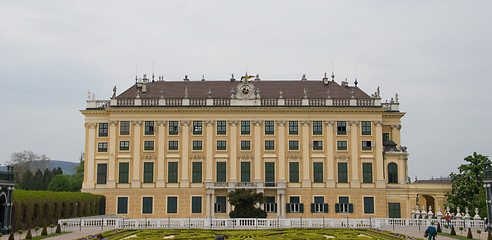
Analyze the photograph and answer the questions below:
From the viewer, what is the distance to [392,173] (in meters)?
69.5

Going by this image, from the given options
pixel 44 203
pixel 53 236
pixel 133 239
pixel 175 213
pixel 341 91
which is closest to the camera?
pixel 133 239

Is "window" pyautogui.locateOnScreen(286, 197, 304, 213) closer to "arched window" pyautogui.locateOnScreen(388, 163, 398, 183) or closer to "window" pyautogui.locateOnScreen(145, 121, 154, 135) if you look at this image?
"arched window" pyautogui.locateOnScreen(388, 163, 398, 183)

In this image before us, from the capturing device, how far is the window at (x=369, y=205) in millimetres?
67688

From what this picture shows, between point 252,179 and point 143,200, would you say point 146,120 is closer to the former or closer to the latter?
point 143,200

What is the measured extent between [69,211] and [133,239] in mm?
22257

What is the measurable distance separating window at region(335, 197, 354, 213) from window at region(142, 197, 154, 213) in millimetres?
22427

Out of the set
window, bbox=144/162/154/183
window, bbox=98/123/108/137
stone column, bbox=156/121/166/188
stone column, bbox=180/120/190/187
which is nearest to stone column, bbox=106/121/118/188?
window, bbox=98/123/108/137

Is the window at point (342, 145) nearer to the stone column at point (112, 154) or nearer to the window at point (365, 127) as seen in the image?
the window at point (365, 127)

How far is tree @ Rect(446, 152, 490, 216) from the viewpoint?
62.1 m

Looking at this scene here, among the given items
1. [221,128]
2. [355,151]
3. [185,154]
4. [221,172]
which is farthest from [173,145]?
[355,151]

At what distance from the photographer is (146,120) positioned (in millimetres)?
69375

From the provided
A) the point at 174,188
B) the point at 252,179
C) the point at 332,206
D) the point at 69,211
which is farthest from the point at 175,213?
the point at 332,206

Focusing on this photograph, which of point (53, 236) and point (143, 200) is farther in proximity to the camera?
point (143, 200)

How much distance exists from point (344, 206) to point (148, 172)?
24.2m
